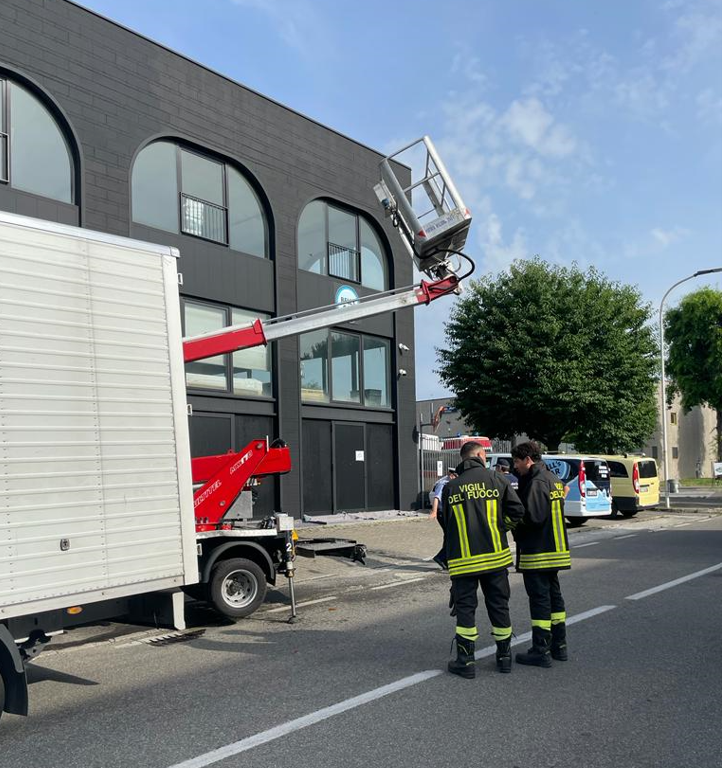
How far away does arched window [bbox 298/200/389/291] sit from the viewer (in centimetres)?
1989

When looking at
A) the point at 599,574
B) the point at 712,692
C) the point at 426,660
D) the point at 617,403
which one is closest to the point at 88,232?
the point at 426,660

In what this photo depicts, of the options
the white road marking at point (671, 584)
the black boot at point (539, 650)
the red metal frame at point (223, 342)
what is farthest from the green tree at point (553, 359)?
the black boot at point (539, 650)

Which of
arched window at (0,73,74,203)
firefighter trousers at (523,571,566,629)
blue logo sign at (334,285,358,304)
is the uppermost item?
arched window at (0,73,74,203)

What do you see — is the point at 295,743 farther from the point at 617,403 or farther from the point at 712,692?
the point at 617,403

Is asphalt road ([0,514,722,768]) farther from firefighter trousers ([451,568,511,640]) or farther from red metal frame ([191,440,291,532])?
red metal frame ([191,440,291,532])

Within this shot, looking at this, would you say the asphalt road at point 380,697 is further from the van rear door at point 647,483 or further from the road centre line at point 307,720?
the van rear door at point 647,483

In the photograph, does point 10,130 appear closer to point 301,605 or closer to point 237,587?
point 237,587

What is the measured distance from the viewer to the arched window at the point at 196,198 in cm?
1606

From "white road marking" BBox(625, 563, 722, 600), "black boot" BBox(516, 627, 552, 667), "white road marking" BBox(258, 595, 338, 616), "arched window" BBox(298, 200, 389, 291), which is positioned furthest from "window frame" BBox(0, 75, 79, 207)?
"black boot" BBox(516, 627, 552, 667)

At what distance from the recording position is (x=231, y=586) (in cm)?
846

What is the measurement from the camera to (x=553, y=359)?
83.6 ft

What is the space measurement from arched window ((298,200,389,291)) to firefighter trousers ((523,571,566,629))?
14.2m

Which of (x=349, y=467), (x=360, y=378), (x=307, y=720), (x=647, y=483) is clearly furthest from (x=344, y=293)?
(x=307, y=720)

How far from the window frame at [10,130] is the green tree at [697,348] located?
138 feet
